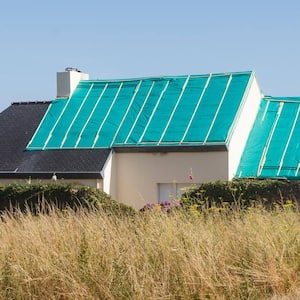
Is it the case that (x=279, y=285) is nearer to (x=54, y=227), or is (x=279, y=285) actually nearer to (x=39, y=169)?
(x=54, y=227)

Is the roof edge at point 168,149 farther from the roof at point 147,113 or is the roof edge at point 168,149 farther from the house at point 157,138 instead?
the roof at point 147,113

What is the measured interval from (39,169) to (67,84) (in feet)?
16.3

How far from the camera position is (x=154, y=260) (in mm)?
8453

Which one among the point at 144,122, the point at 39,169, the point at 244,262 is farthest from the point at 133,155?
the point at 244,262

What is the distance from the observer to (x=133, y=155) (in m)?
23.5

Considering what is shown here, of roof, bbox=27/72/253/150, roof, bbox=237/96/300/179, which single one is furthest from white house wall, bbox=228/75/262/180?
roof, bbox=27/72/253/150

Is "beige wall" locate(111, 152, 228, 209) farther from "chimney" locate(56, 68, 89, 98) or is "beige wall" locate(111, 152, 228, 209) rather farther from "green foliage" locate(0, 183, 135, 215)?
"chimney" locate(56, 68, 89, 98)

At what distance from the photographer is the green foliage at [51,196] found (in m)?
17.3

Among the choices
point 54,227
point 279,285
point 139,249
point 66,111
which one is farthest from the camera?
point 66,111

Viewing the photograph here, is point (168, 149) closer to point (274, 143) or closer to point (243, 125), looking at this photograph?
point (243, 125)

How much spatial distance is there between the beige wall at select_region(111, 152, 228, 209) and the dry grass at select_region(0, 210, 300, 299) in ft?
40.4

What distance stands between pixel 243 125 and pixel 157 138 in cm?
315

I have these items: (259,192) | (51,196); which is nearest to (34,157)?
(51,196)

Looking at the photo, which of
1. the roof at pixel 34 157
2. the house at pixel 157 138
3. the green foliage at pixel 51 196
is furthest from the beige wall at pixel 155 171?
the green foliage at pixel 51 196
